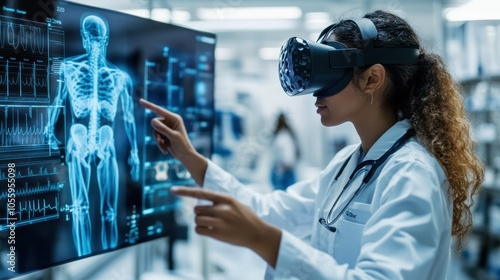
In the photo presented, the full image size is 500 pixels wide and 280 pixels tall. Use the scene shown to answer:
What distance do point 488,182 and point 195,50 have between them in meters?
2.60

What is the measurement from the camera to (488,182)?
3041 mm

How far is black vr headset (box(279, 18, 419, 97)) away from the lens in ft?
3.29

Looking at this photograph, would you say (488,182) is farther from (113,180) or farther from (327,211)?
(113,180)

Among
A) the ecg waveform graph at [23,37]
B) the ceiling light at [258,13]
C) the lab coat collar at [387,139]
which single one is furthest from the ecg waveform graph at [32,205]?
the ceiling light at [258,13]

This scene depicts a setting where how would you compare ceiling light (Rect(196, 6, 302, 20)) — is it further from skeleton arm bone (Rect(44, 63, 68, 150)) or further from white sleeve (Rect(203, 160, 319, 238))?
skeleton arm bone (Rect(44, 63, 68, 150))

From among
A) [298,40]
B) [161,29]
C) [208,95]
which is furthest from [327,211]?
[161,29]

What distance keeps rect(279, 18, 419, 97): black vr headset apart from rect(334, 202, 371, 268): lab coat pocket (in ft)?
0.99

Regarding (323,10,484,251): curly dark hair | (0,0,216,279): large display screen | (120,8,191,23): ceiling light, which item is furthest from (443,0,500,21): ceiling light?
(0,0,216,279): large display screen

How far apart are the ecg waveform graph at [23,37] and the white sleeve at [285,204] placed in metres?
0.66

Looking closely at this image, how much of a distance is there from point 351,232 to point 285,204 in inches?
15.2

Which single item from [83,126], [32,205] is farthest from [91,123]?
[32,205]

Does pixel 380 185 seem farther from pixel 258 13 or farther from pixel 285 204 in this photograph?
pixel 258 13

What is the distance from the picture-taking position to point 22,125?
2.97ft

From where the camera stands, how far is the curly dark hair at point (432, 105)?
1.04 meters
